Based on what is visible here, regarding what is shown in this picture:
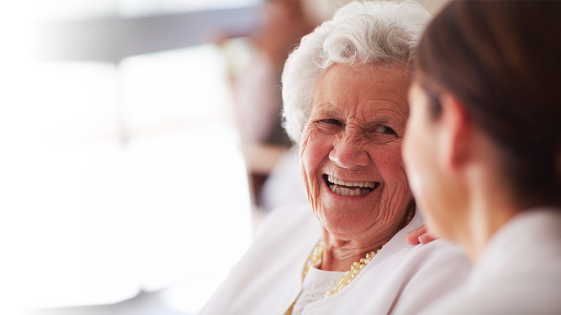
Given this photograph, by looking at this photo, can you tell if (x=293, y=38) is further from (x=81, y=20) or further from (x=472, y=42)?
(x=472, y=42)

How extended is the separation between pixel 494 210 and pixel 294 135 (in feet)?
2.98

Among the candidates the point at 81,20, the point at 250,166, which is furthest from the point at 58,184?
the point at 250,166

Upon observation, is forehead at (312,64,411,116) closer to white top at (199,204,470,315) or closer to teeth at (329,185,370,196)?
teeth at (329,185,370,196)

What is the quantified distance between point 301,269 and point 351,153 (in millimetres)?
418

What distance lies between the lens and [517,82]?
24.7 inches

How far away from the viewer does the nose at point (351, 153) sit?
48.7 inches

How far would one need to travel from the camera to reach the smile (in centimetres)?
128

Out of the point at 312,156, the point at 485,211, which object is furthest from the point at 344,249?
the point at 485,211

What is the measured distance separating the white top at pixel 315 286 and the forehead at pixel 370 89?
47 cm

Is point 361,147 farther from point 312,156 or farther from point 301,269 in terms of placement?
point 301,269

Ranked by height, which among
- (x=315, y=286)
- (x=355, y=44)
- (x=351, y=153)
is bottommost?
(x=315, y=286)

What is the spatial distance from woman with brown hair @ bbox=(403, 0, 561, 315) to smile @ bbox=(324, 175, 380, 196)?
540 millimetres

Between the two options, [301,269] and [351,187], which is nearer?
[351,187]

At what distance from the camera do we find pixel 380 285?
3.78ft
